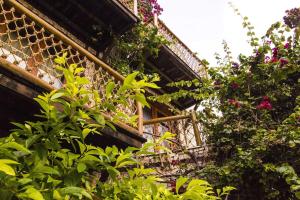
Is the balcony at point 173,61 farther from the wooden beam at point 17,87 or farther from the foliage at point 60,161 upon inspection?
the foliage at point 60,161

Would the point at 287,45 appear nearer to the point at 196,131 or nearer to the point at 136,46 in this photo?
the point at 196,131

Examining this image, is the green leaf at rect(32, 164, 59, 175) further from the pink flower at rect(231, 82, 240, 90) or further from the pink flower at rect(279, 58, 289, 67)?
the pink flower at rect(279, 58, 289, 67)

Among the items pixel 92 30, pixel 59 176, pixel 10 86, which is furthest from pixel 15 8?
pixel 92 30

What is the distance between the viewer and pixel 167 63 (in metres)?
11.4

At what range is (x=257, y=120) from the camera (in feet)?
24.1

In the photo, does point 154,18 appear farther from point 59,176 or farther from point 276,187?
point 59,176

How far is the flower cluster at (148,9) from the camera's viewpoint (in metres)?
11.2

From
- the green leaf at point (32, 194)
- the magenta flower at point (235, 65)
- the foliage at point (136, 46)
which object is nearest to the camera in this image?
the green leaf at point (32, 194)

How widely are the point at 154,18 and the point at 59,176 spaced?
874 centimetres

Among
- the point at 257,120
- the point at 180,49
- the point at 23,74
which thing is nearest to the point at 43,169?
the point at 23,74

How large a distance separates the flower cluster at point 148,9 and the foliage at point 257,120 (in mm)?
3047

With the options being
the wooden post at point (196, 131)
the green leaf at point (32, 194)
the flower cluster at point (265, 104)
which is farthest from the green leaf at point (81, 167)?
the wooden post at point (196, 131)

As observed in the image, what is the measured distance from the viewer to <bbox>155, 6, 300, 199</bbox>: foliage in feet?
21.1

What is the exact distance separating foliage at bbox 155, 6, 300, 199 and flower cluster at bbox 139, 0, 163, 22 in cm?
305
